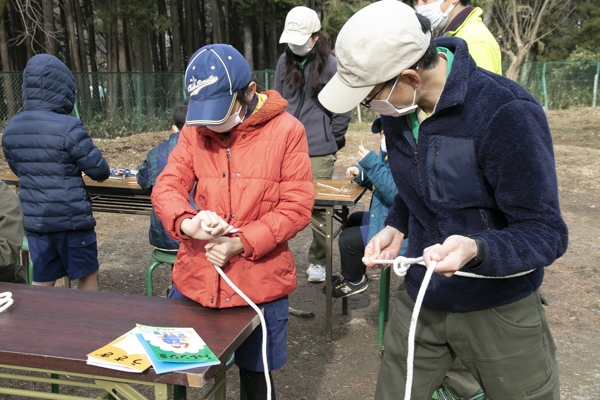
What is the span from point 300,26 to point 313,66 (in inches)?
13.2

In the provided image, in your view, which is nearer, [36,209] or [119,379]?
[119,379]

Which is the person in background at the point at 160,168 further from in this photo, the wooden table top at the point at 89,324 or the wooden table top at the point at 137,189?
the wooden table top at the point at 89,324

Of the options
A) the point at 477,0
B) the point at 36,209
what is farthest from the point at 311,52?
the point at 477,0

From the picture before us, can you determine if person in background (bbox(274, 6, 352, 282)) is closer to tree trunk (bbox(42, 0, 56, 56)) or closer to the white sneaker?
the white sneaker

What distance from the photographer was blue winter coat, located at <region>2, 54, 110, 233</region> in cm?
374

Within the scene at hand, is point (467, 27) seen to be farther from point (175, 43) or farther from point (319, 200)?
point (175, 43)

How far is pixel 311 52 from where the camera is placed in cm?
485

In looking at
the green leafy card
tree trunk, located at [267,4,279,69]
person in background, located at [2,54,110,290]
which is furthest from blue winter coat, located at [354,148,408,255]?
tree trunk, located at [267,4,279,69]

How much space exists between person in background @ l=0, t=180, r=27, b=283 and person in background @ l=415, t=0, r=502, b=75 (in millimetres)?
2255

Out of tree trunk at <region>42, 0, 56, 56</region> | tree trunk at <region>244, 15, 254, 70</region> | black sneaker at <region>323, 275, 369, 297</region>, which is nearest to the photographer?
black sneaker at <region>323, 275, 369, 297</region>

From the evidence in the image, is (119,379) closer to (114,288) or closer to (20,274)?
(20,274)

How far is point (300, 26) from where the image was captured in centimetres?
467

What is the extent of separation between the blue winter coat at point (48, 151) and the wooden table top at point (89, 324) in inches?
45.7

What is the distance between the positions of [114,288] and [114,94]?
11.5 metres
